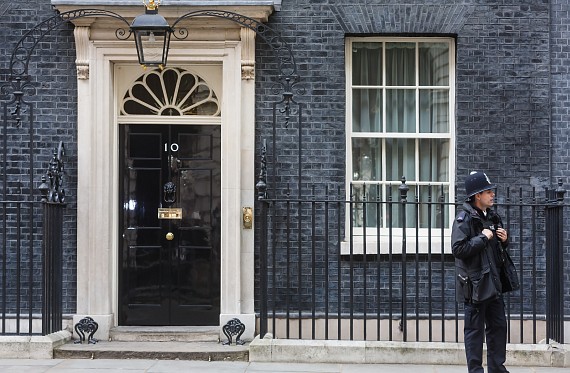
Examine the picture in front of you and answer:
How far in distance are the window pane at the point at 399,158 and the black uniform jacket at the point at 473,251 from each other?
10.3 feet

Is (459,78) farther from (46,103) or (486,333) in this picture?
(46,103)

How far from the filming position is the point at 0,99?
36.6 feet

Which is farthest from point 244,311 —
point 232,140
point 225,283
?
point 232,140

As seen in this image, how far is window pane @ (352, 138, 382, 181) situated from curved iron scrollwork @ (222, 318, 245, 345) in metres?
2.20

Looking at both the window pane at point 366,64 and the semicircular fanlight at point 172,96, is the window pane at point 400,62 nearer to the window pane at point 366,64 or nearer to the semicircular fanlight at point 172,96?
the window pane at point 366,64

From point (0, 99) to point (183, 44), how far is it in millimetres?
2190

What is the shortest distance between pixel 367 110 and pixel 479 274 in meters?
3.76

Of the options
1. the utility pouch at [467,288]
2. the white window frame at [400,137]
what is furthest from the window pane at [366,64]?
the utility pouch at [467,288]

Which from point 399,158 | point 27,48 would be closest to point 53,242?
point 27,48

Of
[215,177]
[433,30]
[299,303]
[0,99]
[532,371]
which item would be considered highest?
[433,30]

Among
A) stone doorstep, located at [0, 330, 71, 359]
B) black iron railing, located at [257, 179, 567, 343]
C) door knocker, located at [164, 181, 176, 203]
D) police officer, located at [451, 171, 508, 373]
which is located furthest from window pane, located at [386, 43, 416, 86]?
stone doorstep, located at [0, 330, 71, 359]

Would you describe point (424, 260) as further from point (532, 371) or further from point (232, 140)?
point (232, 140)

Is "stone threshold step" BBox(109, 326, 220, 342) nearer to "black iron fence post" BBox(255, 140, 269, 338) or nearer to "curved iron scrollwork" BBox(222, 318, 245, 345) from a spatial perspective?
"curved iron scrollwork" BBox(222, 318, 245, 345)

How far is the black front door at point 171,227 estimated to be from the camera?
11336 mm
